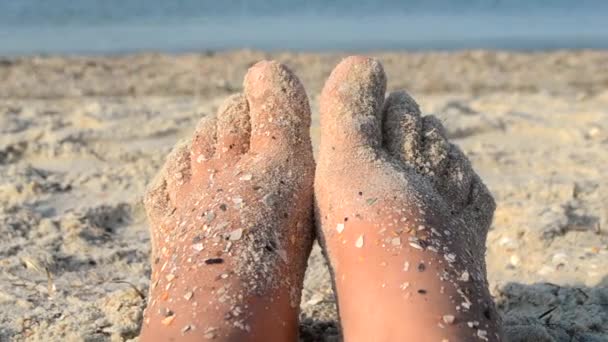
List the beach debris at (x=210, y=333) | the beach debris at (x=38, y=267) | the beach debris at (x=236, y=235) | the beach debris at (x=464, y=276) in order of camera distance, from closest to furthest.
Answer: the beach debris at (x=210, y=333) < the beach debris at (x=464, y=276) < the beach debris at (x=236, y=235) < the beach debris at (x=38, y=267)

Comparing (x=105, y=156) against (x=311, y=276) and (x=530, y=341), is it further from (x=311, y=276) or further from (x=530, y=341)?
(x=530, y=341)

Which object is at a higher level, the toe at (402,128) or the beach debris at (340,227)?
the toe at (402,128)

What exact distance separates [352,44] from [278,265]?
903 centimetres

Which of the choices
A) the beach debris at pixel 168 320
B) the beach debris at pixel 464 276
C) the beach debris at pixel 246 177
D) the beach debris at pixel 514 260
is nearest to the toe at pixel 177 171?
the beach debris at pixel 246 177

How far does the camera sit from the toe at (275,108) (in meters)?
2.21

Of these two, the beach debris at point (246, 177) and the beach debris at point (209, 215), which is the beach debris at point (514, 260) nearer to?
the beach debris at point (246, 177)

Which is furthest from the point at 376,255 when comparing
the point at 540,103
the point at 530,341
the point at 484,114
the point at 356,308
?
the point at 540,103

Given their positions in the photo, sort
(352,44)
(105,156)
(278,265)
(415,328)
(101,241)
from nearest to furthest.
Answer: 1. (415,328)
2. (278,265)
3. (101,241)
4. (105,156)
5. (352,44)

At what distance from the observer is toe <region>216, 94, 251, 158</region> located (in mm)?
2266

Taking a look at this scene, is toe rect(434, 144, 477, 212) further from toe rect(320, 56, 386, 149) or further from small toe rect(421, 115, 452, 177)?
toe rect(320, 56, 386, 149)

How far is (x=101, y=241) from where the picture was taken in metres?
2.91

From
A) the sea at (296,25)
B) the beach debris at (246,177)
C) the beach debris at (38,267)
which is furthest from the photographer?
the sea at (296,25)

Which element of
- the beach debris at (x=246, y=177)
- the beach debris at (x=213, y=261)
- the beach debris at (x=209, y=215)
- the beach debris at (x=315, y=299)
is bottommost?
the beach debris at (x=315, y=299)

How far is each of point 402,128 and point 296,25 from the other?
1107 centimetres
